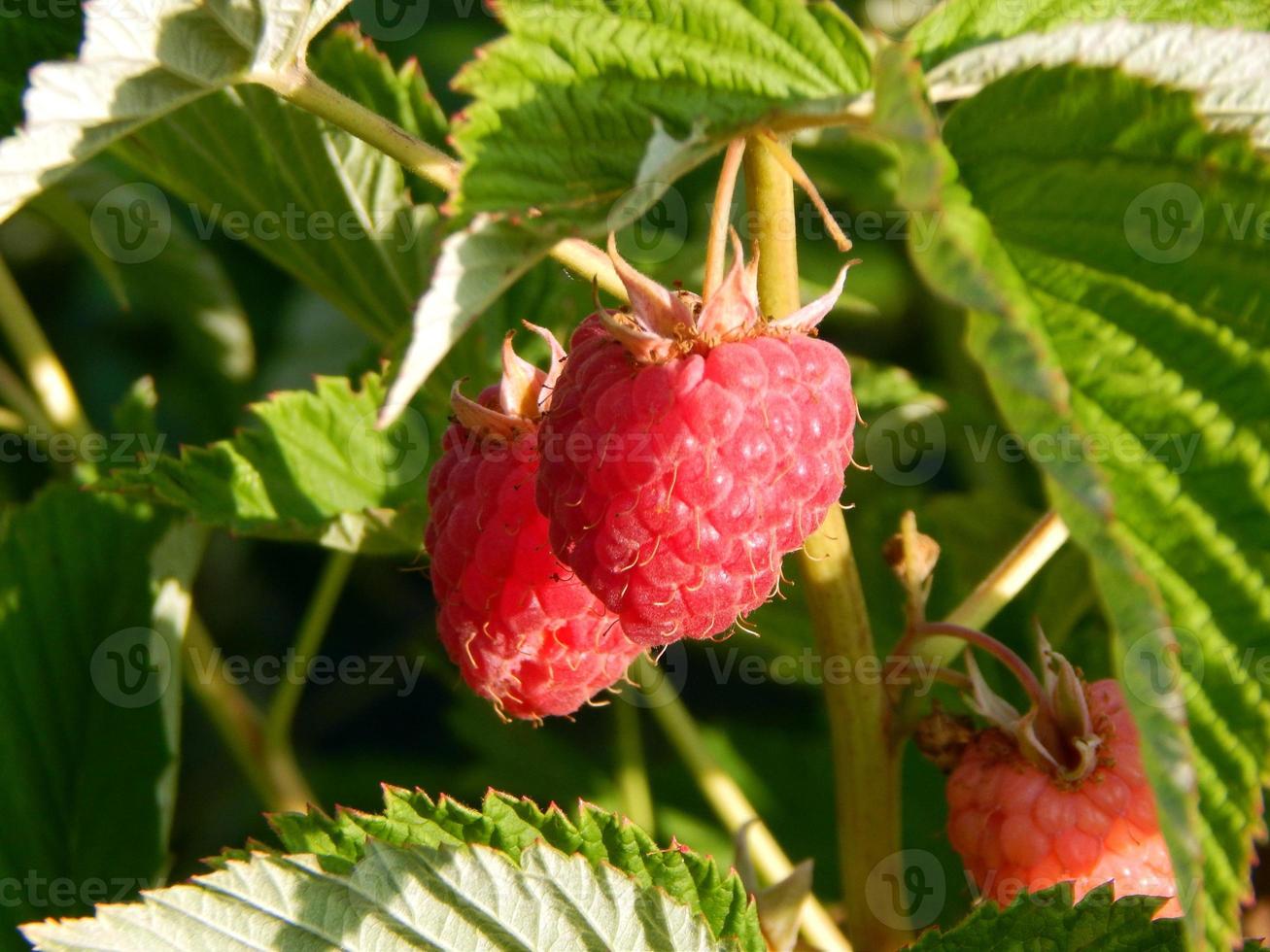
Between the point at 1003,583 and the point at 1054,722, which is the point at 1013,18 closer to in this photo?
the point at 1003,583

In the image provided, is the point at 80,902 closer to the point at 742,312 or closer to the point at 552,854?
the point at 552,854

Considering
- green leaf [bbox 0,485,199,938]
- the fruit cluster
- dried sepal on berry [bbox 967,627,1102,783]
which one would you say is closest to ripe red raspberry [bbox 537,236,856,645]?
the fruit cluster

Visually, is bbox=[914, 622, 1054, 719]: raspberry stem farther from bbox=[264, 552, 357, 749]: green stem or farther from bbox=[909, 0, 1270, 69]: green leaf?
bbox=[264, 552, 357, 749]: green stem

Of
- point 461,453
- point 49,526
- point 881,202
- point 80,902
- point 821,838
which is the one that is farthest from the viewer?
point 821,838

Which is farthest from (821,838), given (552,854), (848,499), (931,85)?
(931,85)

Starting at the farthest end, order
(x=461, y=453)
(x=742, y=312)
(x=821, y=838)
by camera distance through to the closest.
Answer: (x=821, y=838) < (x=461, y=453) < (x=742, y=312)

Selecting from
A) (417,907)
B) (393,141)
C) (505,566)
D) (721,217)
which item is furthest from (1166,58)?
(417,907)

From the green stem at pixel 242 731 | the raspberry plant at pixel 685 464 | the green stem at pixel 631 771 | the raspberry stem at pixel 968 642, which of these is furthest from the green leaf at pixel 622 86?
the green stem at pixel 631 771
